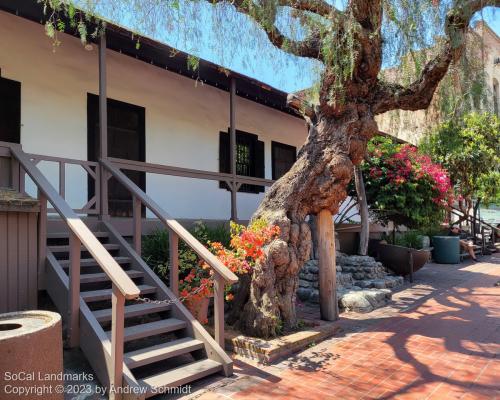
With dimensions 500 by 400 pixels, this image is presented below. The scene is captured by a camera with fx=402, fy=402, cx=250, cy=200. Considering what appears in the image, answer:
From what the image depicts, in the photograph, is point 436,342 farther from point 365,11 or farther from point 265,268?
point 365,11

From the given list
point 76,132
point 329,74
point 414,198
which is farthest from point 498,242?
point 76,132

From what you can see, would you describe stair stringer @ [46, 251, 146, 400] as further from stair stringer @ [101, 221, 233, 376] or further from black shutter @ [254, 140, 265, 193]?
black shutter @ [254, 140, 265, 193]

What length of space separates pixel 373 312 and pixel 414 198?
3773 millimetres

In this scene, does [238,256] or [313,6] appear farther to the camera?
[313,6]

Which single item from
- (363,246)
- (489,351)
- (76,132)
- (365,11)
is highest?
(365,11)

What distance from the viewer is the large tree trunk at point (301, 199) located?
216 inches

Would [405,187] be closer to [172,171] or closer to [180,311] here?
[172,171]

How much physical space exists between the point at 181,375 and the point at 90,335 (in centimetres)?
A: 97

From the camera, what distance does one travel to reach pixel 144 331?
169 inches

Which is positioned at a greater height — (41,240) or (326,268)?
(41,240)

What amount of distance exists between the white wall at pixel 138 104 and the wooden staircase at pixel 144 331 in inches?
93.8

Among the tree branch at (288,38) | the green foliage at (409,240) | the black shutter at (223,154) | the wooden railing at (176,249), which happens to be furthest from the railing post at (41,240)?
the green foliage at (409,240)

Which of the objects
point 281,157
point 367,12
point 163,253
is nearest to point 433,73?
point 367,12

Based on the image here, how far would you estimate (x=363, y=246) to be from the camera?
9.98 metres
